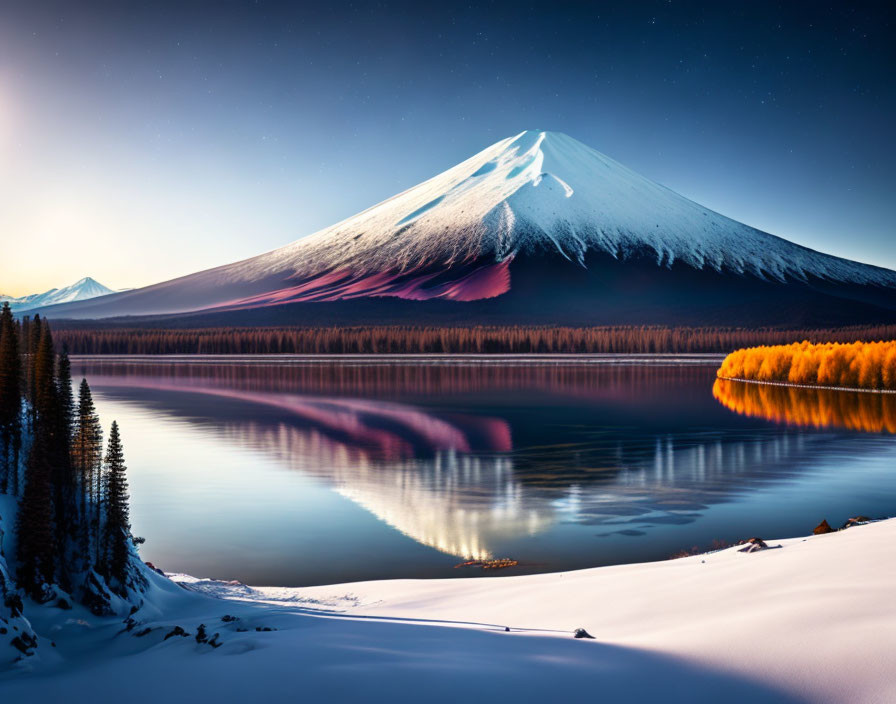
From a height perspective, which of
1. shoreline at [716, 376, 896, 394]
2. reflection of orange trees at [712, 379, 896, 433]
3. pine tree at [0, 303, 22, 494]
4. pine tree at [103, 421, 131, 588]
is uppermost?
pine tree at [0, 303, 22, 494]

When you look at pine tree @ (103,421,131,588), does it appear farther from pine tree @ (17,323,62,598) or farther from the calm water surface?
the calm water surface

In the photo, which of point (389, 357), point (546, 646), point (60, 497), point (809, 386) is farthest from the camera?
point (389, 357)

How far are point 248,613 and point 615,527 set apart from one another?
8.08m

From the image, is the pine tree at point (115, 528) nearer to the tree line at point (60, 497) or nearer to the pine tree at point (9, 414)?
the tree line at point (60, 497)

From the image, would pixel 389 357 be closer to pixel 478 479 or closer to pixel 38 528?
pixel 478 479

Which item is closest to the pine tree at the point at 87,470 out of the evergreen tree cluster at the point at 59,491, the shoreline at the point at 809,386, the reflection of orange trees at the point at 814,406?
the evergreen tree cluster at the point at 59,491

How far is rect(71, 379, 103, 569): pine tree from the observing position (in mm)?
9092

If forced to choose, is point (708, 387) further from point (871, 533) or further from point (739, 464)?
point (871, 533)

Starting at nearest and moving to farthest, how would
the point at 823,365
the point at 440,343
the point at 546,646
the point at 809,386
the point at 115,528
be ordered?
the point at 546,646 → the point at 115,528 → the point at 823,365 → the point at 809,386 → the point at 440,343

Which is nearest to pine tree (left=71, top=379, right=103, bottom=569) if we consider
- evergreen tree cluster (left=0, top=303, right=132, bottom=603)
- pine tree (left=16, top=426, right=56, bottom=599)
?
evergreen tree cluster (left=0, top=303, right=132, bottom=603)

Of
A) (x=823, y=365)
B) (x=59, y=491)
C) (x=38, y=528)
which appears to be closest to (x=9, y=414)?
(x=59, y=491)

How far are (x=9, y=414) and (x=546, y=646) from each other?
349 inches

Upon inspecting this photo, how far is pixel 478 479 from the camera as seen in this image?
20.6 meters

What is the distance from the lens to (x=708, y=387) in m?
55.6
